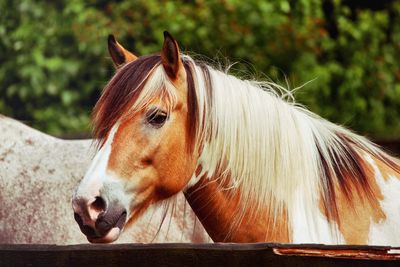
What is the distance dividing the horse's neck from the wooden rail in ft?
2.49

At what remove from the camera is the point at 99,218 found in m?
2.68

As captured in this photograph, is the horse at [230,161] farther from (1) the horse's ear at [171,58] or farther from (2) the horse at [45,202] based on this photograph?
(2) the horse at [45,202]

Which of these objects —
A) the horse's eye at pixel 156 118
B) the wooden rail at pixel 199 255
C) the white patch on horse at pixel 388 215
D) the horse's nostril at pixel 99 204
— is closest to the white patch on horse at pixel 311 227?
the white patch on horse at pixel 388 215

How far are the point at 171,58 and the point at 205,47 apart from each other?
4.11 meters

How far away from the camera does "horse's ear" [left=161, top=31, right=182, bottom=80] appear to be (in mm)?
2873

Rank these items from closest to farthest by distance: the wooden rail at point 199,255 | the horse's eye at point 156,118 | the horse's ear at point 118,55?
the wooden rail at point 199,255 → the horse's eye at point 156,118 → the horse's ear at point 118,55

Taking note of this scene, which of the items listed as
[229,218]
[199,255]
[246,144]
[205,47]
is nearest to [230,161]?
[246,144]

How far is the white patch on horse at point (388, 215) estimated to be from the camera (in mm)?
2920

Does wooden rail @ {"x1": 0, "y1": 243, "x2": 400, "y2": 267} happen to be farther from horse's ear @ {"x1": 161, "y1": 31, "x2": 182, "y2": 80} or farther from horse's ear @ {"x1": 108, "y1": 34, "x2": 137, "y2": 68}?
horse's ear @ {"x1": 108, "y1": 34, "x2": 137, "y2": 68}

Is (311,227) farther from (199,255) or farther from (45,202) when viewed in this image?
(45,202)

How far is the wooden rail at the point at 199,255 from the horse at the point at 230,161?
0.57m

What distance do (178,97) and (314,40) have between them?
14.7 feet

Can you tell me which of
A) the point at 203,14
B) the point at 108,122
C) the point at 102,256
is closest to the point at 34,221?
the point at 108,122

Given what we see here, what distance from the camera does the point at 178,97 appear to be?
9.43 ft
